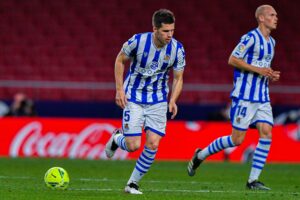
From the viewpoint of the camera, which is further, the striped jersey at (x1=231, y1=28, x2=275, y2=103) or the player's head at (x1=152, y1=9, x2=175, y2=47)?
the striped jersey at (x1=231, y1=28, x2=275, y2=103)

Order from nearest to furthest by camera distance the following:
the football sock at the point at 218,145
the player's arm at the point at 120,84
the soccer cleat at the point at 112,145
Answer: the player's arm at the point at 120,84 < the soccer cleat at the point at 112,145 < the football sock at the point at 218,145

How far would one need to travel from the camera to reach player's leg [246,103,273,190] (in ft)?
33.5

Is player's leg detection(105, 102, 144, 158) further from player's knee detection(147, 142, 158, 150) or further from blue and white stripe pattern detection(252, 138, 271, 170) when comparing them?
blue and white stripe pattern detection(252, 138, 271, 170)

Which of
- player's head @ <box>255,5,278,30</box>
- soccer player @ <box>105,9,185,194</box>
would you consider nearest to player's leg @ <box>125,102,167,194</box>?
soccer player @ <box>105,9,185,194</box>

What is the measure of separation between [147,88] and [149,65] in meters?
0.25

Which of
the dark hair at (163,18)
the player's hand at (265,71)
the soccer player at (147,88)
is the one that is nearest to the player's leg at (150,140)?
the soccer player at (147,88)

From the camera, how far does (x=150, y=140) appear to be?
934 cm

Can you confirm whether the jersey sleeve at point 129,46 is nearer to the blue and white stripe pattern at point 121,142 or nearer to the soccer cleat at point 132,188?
the blue and white stripe pattern at point 121,142

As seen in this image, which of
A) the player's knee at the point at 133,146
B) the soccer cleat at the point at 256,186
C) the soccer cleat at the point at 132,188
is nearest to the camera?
the soccer cleat at the point at 132,188

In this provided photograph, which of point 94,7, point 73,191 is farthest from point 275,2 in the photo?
point 73,191

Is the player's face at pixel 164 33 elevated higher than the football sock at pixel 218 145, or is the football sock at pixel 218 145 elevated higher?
the player's face at pixel 164 33

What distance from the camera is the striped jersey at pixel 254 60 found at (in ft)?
33.9

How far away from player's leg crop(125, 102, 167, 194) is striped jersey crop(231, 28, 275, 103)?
51.5 inches

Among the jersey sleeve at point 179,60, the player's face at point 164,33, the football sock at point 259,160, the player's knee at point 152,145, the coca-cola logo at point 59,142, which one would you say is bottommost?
the coca-cola logo at point 59,142
